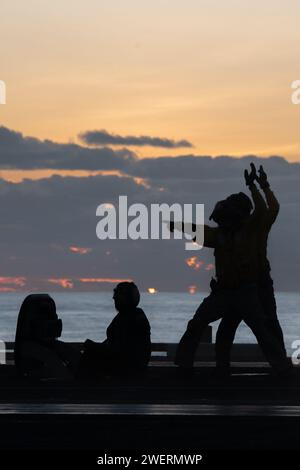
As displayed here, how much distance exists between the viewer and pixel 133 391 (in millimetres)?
17094

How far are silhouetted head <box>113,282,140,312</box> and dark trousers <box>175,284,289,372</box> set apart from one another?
3.09 feet

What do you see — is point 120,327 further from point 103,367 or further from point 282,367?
point 282,367

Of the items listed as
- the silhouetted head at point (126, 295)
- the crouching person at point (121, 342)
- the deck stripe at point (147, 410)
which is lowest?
the deck stripe at point (147, 410)

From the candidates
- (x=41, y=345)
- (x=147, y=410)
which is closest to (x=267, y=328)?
(x=41, y=345)

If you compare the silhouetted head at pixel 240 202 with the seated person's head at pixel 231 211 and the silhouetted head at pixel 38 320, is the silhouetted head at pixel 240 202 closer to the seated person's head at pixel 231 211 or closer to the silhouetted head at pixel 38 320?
the seated person's head at pixel 231 211

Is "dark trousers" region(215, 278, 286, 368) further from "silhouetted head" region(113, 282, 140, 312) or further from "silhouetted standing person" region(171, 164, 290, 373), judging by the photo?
"silhouetted head" region(113, 282, 140, 312)

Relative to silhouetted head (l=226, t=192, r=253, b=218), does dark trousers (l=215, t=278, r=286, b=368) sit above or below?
below

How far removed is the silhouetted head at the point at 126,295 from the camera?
1855 cm

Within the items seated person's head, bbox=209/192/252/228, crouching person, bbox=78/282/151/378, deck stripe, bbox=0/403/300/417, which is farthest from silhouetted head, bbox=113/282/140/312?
deck stripe, bbox=0/403/300/417

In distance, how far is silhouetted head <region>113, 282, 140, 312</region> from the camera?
18.5m

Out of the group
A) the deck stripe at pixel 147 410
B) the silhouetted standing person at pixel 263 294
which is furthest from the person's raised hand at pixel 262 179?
the deck stripe at pixel 147 410

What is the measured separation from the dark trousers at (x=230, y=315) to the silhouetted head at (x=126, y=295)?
0.94m
